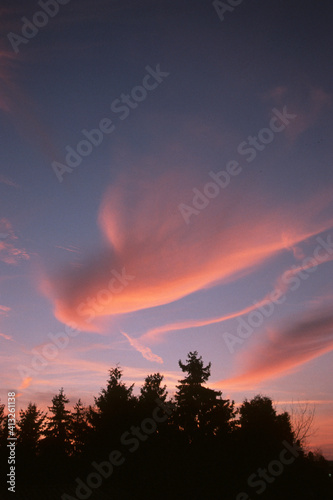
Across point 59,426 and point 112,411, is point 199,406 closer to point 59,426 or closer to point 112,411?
point 112,411

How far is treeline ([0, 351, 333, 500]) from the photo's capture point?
2759 cm

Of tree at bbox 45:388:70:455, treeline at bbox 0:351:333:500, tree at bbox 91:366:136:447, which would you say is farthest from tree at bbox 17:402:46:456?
tree at bbox 91:366:136:447

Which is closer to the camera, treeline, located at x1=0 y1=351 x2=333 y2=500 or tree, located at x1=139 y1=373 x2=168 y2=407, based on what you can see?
treeline, located at x1=0 y1=351 x2=333 y2=500

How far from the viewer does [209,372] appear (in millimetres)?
41375

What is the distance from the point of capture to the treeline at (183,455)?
2759 centimetres

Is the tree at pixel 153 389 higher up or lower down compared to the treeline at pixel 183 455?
higher up

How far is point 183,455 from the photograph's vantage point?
98.5ft

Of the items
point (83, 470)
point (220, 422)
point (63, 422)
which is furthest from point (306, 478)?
point (63, 422)

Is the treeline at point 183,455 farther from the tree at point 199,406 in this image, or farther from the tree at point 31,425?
the tree at point 31,425

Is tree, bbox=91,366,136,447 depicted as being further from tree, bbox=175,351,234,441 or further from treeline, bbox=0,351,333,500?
tree, bbox=175,351,234,441

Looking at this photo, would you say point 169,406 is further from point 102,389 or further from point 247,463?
point 247,463

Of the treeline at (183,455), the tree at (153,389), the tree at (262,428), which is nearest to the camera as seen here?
the treeline at (183,455)

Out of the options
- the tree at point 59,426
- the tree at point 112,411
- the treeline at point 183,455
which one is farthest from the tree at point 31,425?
the tree at point 112,411

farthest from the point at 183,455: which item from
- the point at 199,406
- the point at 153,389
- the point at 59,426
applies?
the point at 59,426
